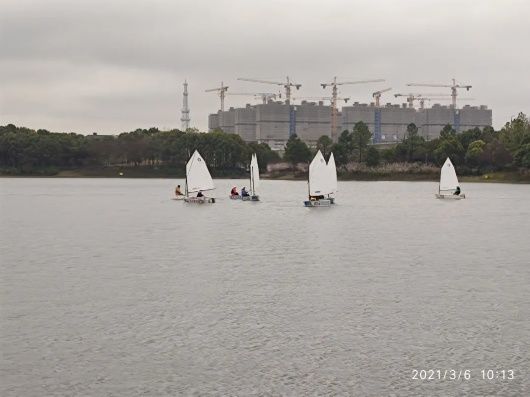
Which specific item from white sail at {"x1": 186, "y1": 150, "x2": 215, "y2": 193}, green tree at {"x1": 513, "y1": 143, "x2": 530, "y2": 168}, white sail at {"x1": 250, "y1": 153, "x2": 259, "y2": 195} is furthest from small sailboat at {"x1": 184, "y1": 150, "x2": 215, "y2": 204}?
green tree at {"x1": 513, "y1": 143, "x2": 530, "y2": 168}

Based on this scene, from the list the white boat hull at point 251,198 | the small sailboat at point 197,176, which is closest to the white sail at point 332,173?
the white boat hull at point 251,198

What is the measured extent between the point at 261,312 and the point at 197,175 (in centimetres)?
7140

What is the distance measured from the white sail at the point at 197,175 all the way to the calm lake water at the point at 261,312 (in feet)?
111

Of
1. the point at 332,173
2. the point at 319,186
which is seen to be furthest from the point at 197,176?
the point at 332,173

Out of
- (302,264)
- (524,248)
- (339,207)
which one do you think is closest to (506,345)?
(302,264)

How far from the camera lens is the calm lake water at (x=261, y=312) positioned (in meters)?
24.5

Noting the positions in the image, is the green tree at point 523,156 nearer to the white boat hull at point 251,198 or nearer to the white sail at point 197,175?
the white boat hull at point 251,198

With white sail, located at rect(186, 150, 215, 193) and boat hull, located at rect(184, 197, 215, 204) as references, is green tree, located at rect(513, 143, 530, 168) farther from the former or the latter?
white sail, located at rect(186, 150, 215, 193)

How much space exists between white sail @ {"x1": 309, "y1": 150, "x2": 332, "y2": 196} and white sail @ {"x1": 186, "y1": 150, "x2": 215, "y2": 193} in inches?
530

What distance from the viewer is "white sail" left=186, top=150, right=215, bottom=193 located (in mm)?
102250

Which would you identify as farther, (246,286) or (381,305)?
(246,286)

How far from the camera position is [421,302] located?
36031 mm

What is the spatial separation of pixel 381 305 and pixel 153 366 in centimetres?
1299

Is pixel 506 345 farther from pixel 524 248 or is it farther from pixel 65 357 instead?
pixel 524 248
